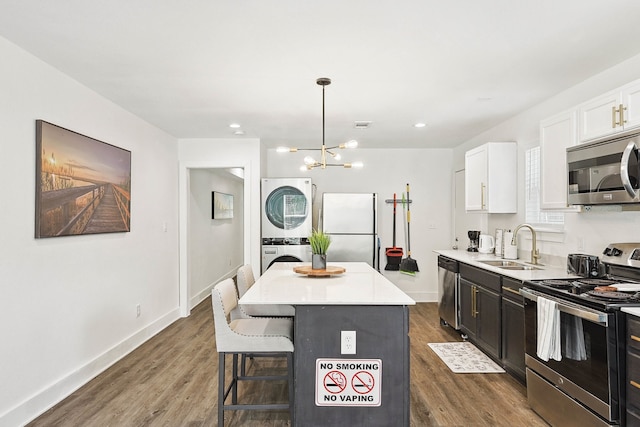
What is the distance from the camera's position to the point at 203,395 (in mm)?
3064

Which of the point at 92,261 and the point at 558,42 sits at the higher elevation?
the point at 558,42

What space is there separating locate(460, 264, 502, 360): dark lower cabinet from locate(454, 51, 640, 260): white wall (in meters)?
0.63

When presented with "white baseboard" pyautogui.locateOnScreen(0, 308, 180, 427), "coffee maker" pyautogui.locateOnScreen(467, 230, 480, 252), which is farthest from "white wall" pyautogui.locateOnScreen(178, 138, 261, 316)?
"coffee maker" pyautogui.locateOnScreen(467, 230, 480, 252)

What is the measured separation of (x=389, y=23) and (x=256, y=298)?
5.59ft

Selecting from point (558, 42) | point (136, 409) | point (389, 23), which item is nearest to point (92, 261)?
point (136, 409)

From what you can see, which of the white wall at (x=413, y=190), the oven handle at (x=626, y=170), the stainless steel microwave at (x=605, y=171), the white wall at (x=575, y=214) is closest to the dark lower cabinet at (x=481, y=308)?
the white wall at (x=575, y=214)

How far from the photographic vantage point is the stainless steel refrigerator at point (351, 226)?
5.62 m

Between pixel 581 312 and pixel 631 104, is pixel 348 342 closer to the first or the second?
pixel 581 312

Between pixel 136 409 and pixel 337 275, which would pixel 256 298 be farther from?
pixel 136 409

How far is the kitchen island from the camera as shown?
7.84 ft

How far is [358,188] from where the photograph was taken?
6.27 m

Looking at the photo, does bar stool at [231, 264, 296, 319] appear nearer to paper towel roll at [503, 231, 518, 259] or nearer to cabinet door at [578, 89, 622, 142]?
paper towel roll at [503, 231, 518, 259]

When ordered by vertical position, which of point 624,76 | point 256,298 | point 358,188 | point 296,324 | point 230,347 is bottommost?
point 230,347

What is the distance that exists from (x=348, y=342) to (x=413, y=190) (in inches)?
167
